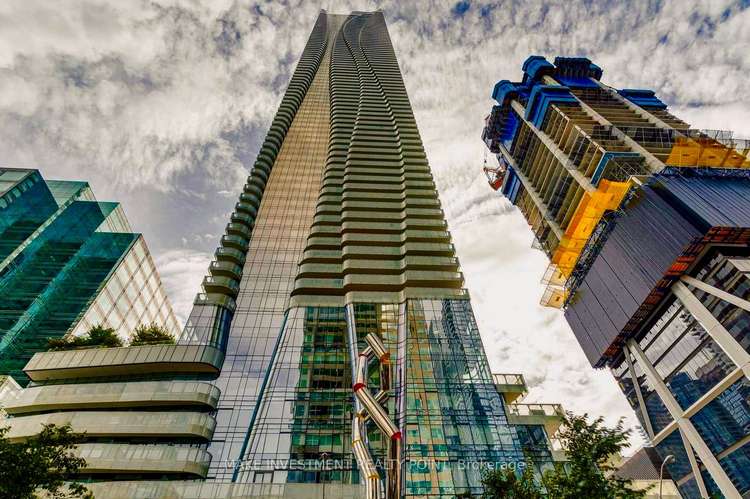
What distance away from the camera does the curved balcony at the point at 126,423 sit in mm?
33656

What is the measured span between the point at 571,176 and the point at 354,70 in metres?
85.0

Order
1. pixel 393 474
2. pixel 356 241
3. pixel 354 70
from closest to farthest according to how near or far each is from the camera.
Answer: pixel 393 474, pixel 356 241, pixel 354 70

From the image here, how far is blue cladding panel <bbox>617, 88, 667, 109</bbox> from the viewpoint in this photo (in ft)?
220

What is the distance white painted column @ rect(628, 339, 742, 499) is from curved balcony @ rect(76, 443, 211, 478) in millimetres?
42247

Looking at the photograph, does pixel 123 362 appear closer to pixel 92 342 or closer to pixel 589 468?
pixel 92 342

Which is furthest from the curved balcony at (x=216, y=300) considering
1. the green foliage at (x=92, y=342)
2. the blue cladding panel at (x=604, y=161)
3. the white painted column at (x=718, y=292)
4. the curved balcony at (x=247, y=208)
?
the white painted column at (x=718, y=292)

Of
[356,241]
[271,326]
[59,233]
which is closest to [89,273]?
[59,233]

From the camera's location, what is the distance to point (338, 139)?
264 ft

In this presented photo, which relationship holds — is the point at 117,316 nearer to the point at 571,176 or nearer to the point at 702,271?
the point at 571,176

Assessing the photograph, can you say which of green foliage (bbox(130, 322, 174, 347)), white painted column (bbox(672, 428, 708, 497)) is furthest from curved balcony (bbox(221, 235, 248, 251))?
white painted column (bbox(672, 428, 708, 497))

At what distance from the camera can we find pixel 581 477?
49.8 ft

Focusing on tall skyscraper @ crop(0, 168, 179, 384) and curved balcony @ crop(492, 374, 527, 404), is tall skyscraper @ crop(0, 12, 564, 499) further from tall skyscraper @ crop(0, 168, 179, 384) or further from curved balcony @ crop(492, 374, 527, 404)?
tall skyscraper @ crop(0, 168, 179, 384)

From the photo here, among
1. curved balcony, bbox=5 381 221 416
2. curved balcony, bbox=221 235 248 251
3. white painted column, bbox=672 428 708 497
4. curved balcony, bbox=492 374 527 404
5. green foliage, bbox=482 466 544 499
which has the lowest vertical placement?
green foliage, bbox=482 466 544 499

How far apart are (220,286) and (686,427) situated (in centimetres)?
5111
